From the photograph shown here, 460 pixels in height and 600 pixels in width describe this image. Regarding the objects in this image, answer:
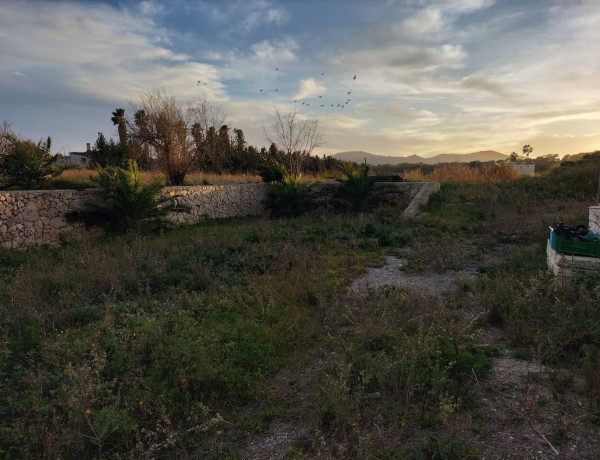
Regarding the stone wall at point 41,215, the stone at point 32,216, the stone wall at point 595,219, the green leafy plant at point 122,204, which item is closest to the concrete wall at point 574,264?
the stone wall at point 595,219

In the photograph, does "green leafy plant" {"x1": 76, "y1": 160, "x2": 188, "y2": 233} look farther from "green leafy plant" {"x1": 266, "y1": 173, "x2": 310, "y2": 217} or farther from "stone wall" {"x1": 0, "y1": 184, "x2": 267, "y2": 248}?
"green leafy plant" {"x1": 266, "y1": 173, "x2": 310, "y2": 217}

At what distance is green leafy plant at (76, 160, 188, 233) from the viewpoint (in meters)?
9.24

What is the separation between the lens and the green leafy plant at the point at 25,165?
9156mm

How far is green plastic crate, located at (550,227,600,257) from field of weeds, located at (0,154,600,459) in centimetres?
47

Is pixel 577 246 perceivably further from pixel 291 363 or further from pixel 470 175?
pixel 470 175

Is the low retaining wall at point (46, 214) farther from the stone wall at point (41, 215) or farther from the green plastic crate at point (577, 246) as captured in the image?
the green plastic crate at point (577, 246)

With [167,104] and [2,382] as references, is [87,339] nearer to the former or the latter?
[2,382]

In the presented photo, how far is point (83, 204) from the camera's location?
947cm

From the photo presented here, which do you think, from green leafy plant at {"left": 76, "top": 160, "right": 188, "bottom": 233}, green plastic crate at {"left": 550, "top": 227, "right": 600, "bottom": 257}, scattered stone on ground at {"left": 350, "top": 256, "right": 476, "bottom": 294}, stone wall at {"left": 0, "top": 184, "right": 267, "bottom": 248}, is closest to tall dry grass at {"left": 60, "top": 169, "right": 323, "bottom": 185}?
stone wall at {"left": 0, "top": 184, "right": 267, "bottom": 248}

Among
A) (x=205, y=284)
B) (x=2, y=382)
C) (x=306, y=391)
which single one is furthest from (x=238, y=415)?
(x=205, y=284)

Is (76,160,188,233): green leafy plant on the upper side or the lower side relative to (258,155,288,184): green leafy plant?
lower

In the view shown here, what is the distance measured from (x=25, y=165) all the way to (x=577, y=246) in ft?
36.3

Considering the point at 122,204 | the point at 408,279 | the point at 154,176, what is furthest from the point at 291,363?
the point at 154,176

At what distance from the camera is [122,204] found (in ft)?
30.3
